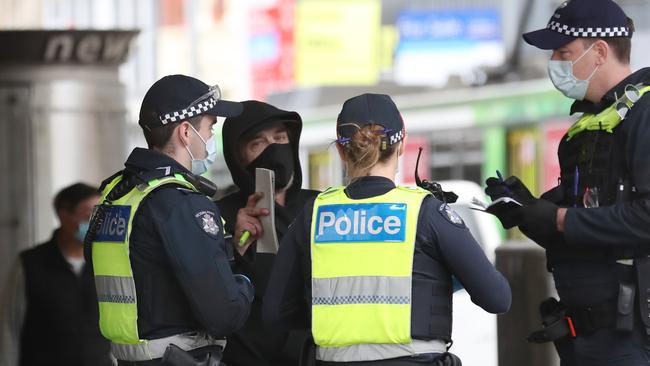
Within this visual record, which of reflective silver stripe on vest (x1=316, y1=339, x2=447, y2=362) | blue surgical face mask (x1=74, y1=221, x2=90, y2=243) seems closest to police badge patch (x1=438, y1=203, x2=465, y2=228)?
reflective silver stripe on vest (x1=316, y1=339, x2=447, y2=362)

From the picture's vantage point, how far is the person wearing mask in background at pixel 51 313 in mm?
7051

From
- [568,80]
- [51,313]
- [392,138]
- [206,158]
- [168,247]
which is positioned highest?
[568,80]

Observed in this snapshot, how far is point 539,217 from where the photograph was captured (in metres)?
4.59

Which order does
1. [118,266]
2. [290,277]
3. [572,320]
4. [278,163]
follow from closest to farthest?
1. [290,277]
2. [118,266]
3. [572,320]
4. [278,163]

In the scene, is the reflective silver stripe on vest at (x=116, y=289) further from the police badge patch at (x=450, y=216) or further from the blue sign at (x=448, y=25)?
the blue sign at (x=448, y=25)

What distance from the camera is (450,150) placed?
20.4 metres

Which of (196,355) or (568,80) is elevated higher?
(568,80)

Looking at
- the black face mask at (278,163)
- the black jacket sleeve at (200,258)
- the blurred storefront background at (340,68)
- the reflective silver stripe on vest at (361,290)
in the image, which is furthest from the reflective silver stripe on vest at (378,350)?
the black face mask at (278,163)

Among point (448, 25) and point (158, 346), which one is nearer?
point (158, 346)

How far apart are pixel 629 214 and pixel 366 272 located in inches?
37.9

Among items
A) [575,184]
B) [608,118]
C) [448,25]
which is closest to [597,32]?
[608,118]

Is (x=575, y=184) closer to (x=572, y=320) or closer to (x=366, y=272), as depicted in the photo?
(x=572, y=320)

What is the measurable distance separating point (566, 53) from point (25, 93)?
5923 mm

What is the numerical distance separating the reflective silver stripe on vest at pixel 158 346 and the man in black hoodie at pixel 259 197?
1.82ft
